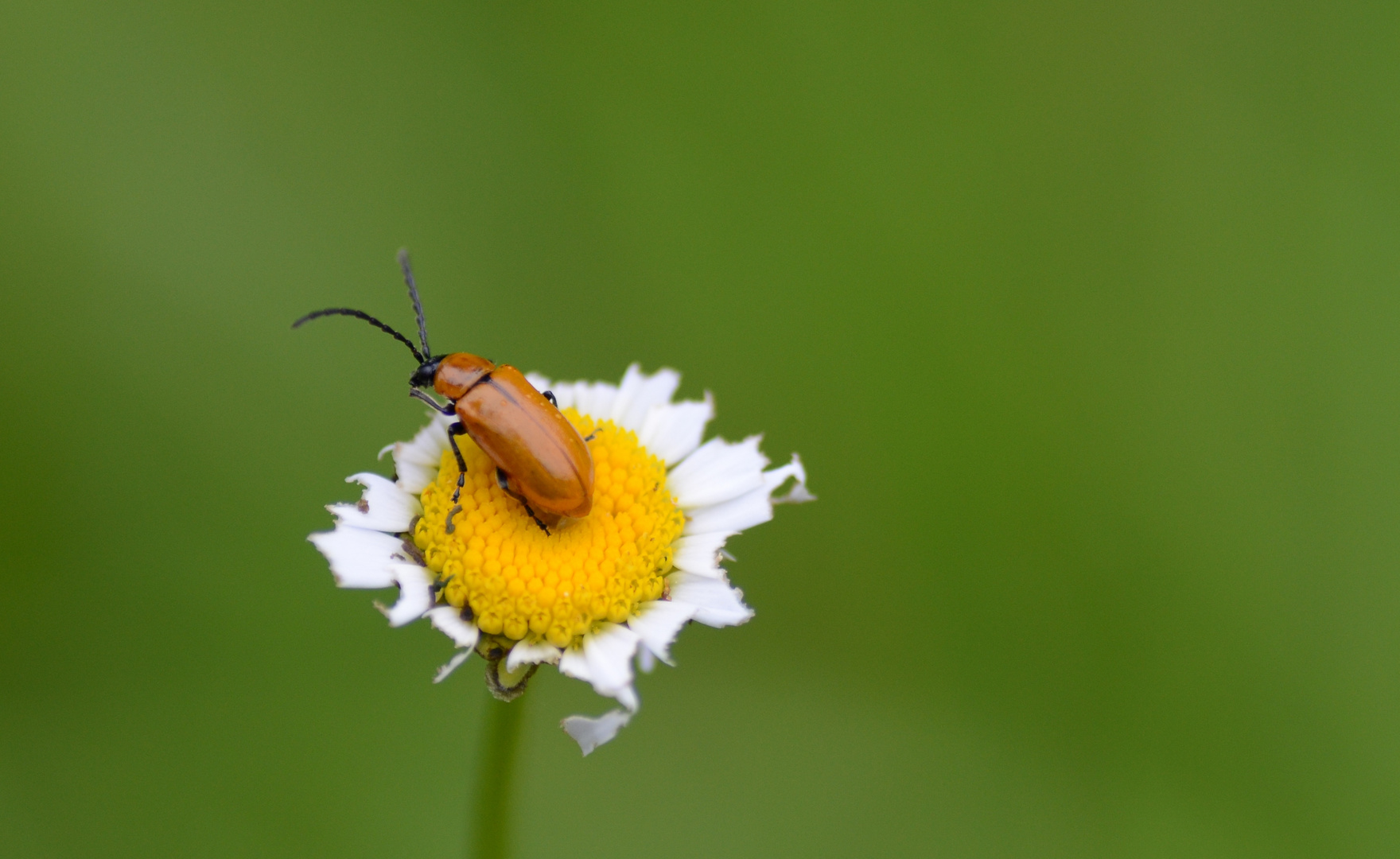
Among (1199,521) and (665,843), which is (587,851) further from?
(1199,521)

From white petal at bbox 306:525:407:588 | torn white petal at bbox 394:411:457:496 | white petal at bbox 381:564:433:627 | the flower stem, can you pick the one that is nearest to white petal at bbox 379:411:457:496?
torn white petal at bbox 394:411:457:496

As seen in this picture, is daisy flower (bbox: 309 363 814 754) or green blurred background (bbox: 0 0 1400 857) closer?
daisy flower (bbox: 309 363 814 754)

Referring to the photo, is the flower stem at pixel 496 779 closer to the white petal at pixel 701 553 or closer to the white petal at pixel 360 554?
the white petal at pixel 360 554

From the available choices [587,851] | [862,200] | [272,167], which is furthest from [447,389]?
[862,200]

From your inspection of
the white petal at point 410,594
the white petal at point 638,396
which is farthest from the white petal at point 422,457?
the white petal at point 638,396

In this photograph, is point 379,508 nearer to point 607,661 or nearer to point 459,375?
point 459,375

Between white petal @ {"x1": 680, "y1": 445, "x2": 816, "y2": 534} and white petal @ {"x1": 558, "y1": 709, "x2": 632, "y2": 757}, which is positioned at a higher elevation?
white petal @ {"x1": 680, "y1": 445, "x2": 816, "y2": 534}

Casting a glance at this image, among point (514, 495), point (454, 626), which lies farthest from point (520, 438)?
point (454, 626)

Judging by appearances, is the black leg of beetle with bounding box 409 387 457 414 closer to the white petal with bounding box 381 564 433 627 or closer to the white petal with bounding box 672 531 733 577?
the white petal with bounding box 381 564 433 627

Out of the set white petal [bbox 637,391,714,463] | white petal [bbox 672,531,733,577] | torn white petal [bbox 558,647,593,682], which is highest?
white petal [bbox 637,391,714,463]
